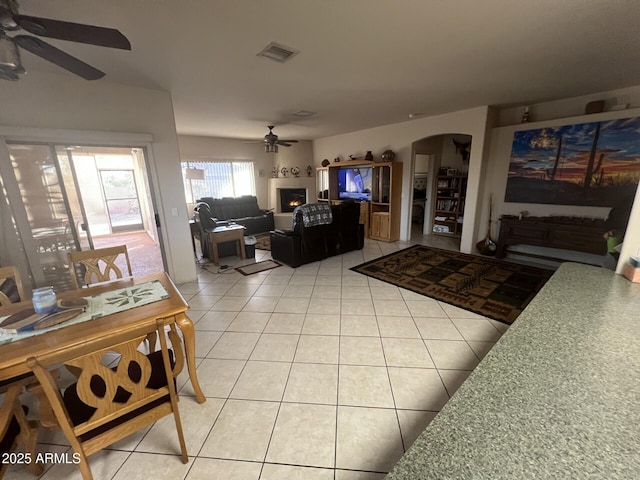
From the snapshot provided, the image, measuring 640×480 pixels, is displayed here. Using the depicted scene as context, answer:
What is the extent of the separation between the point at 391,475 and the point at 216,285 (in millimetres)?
3722

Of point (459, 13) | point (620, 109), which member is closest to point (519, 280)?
point (620, 109)

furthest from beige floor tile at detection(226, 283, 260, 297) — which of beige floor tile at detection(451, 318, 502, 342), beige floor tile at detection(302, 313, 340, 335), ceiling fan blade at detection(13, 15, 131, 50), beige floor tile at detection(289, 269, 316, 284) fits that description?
ceiling fan blade at detection(13, 15, 131, 50)

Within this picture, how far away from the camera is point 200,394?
1.88m

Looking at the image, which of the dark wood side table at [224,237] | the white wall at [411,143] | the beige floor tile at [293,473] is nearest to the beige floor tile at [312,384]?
the beige floor tile at [293,473]

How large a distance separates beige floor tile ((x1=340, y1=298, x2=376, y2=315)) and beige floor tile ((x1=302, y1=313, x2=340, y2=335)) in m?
0.19

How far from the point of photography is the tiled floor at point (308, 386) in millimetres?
1479

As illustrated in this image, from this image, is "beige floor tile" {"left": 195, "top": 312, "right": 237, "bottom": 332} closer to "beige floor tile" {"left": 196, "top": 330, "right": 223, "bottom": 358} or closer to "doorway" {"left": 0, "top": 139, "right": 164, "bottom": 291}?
"beige floor tile" {"left": 196, "top": 330, "right": 223, "bottom": 358}

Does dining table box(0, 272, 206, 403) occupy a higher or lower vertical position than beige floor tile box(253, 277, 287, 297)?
higher

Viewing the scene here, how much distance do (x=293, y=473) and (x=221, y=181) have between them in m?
7.21

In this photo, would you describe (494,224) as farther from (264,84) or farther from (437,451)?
(437,451)

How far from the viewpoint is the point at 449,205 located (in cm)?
657

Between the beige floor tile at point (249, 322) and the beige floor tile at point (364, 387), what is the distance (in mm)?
1070

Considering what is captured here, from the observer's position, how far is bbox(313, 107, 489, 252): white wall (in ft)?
14.9

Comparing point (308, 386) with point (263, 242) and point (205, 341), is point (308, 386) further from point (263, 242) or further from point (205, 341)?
point (263, 242)
